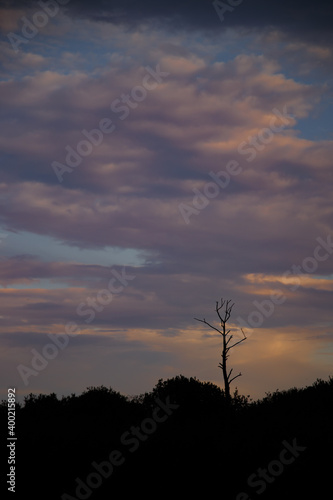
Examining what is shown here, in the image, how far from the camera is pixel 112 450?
109ft

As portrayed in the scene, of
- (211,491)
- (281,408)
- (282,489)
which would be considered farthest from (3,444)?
(281,408)

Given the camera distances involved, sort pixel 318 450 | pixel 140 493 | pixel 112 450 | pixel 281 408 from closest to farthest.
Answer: pixel 140 493 → pixel 318 450 → pixel 112 450 → pixel 281 408

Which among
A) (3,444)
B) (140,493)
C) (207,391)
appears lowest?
(140,493)

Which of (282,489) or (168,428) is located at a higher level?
(168,428)

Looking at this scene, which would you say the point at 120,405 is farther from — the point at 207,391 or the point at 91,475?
the point at 91,475

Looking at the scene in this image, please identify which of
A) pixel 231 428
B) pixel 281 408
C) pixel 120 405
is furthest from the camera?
pixel 120 405

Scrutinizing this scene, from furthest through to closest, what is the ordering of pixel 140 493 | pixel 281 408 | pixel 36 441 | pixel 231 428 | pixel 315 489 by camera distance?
pixel 281 408, pixel 231 428, pixel 36 441, pixel 140 493, pixel 315 489

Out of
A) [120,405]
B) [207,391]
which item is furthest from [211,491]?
[120,405]

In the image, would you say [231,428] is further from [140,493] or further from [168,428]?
[140,493]

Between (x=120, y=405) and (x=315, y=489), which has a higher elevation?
(x=120, y=405)

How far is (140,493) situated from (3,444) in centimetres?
1172

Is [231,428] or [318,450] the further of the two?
[231,428]

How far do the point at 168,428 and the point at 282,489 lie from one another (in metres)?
15.7

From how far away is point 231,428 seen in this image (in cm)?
4003
